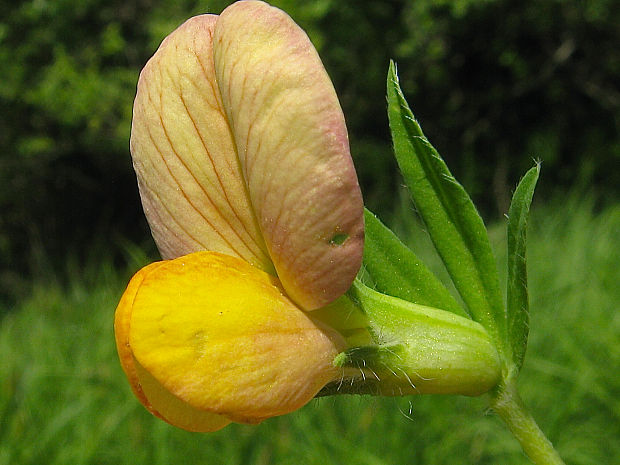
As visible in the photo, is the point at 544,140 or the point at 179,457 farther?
the point at 544,140

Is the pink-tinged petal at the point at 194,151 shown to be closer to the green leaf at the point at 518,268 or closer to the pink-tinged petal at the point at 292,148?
the pink-tinged petal at the point at 292,148

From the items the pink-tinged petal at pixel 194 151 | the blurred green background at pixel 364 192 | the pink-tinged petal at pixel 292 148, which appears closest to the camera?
the pink-tinged petal at pixel 292 148

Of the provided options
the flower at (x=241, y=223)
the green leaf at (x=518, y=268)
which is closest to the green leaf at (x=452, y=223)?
the green leaf at (x=518, y=268)

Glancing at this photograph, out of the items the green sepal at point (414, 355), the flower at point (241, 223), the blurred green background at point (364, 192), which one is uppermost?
the flower at point (241, 223)

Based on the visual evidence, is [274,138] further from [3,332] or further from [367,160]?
[367,160]

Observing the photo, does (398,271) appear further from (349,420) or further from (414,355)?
(349,420)

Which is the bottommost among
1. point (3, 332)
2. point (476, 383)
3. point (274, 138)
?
point (3, 332)

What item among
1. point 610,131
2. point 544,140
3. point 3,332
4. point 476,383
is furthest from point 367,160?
point 476,383
